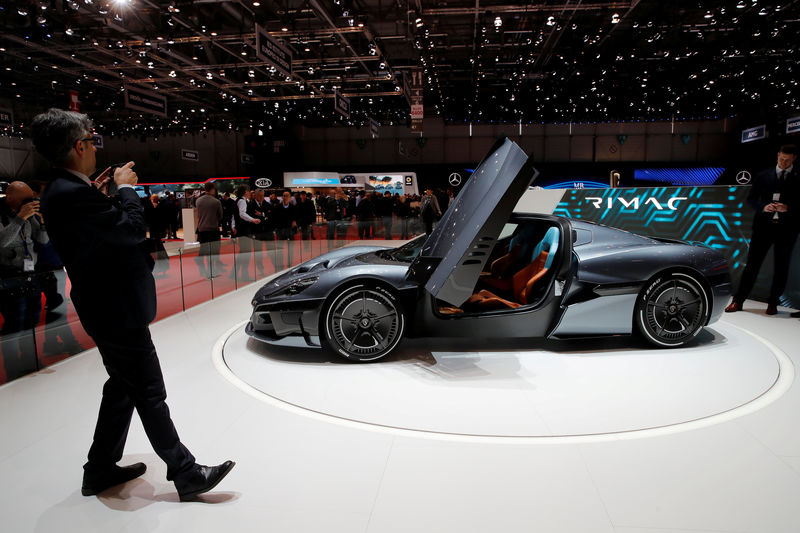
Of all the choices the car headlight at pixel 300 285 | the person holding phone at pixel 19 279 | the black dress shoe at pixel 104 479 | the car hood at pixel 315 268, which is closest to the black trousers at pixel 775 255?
the car hood at pixel 315 268

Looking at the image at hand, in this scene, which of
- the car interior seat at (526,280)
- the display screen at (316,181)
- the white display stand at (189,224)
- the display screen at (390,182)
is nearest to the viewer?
the car interior seat at (526,280)

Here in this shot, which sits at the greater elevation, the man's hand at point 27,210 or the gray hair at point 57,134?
the gray hair at point 57,134

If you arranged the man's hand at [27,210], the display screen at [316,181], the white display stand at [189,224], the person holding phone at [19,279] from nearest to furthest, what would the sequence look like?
the person holding phone at [19,279] < the man's hand at [27,210] < the white display stand at [189,224] < the display screen at [316,181]

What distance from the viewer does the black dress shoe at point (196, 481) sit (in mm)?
2158

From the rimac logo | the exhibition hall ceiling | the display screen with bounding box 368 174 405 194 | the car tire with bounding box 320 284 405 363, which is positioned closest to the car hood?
the car tire with bounding box 320 284 405 363

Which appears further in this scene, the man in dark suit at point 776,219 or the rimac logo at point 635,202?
the rimac logo at point 635,202

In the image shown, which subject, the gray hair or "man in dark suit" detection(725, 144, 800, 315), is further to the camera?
"man in dark suit" detection(725, 144, 800, 315)

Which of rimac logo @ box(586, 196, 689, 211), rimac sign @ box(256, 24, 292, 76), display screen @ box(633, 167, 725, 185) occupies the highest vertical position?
rimac sign @ box(256, 24, 292, 76)

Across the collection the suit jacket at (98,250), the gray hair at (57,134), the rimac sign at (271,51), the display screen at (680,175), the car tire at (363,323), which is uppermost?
the rimac sign at (271,51)

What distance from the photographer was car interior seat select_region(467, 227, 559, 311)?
420 centimetres

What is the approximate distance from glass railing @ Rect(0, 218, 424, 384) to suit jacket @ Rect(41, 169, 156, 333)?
220 centimetres

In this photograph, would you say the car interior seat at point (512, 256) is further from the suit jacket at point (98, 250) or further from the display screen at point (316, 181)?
the display screen at point (316, 181)

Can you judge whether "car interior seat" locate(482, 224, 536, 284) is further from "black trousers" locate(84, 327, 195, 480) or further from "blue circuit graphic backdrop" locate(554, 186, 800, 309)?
"black trousers" locate(84, 327, 195, 480)

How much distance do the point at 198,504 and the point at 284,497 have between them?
38 centimetres
